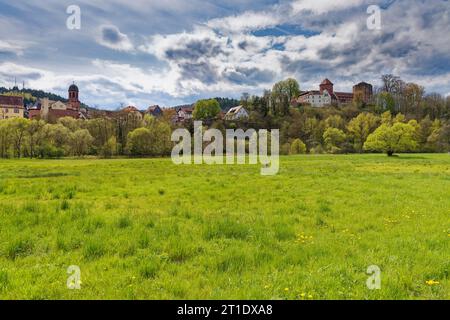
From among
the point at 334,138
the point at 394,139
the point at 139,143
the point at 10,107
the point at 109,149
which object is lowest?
the point at 109,149

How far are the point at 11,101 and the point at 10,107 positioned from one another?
8.41 feet

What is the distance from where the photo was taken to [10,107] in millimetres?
140000

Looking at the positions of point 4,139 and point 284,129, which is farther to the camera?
point 284,129

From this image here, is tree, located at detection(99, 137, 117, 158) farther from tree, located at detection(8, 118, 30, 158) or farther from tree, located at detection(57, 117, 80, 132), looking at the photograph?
tree, located at detection(8, 118, 30, 158)

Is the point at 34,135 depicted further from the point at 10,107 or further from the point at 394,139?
the point at 394,139

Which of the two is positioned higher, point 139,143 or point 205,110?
point 205,110

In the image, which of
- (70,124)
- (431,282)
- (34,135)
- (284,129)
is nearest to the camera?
(431,282)

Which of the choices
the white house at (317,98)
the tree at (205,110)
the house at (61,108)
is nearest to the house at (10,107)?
the house at (61,108)

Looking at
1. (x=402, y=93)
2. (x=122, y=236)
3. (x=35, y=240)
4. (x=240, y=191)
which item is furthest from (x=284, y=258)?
(x=402, y=93)

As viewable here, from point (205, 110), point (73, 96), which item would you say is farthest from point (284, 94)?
point (73, 96)

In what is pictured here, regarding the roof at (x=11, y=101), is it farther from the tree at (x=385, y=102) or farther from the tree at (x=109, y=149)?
the tree at (x=385, y=102)

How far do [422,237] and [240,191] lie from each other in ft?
36.5

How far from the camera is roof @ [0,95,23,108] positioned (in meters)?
137
